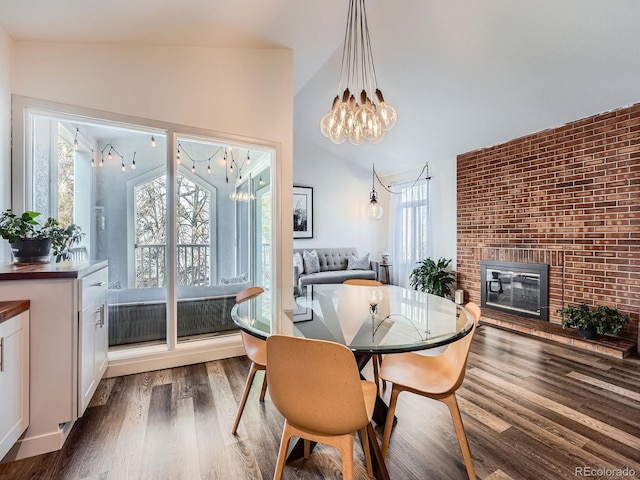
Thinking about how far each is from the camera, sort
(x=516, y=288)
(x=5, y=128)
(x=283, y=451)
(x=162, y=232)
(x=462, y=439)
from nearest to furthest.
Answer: (x=283, y=451)
(x=462, y=439)
(x=5, y=128)
(x=162, y=232)
(x=516, y=288)

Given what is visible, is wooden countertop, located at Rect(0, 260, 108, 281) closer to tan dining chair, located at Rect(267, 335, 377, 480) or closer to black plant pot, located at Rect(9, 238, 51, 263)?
black plant pot, located at Rect(9, 238, 51, 263)

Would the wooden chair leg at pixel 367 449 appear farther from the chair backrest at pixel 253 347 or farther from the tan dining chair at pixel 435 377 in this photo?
the chair backrest at pixel 253 347

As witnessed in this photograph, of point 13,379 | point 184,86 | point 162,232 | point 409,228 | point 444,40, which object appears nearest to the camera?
point 13,379

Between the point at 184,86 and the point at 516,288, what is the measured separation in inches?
187

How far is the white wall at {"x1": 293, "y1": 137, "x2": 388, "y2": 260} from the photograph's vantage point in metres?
6.54

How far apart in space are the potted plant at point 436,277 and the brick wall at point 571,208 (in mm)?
416

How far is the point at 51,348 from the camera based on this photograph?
5.39ft

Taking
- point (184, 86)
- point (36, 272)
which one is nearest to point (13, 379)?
point (36, 272)

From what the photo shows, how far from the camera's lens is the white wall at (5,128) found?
2033 mm

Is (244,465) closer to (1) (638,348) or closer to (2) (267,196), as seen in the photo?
(2) (267,196)

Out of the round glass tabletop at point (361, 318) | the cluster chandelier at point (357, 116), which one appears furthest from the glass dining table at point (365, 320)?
the cluster chandelier at point (357, 116)

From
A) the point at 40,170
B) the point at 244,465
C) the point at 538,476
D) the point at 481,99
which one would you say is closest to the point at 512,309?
the point at 481,99

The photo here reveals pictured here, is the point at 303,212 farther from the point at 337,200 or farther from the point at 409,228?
the point at 409,228

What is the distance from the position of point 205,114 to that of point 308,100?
258 centimetres
